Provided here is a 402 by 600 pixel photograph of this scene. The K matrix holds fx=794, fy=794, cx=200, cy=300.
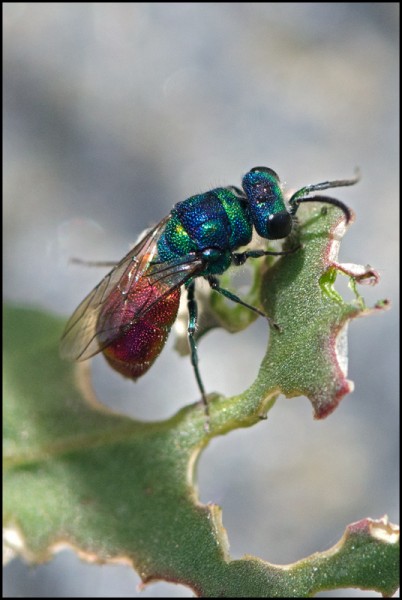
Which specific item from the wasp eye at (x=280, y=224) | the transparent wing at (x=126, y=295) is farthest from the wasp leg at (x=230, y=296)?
the wasp eye at (x=280, y=224)

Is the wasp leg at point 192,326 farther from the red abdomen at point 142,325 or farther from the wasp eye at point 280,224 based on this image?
the wasp eye at point 280,224

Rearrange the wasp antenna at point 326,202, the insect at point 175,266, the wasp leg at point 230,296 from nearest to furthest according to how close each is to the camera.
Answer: the wasp antenna at point 326,202, the wasp leg at point 230,296, the insect at point 175,266

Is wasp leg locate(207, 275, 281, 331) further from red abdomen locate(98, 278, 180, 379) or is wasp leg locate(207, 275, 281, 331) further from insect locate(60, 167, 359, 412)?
red abdomen locate(98, 278, 180, 379)

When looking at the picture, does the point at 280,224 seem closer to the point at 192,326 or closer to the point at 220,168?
the point at 192,326

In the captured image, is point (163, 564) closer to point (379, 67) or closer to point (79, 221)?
point (79, 221)

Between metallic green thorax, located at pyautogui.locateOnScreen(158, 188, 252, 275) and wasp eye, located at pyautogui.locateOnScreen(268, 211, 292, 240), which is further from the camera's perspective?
metallic green thorax, located at pyautogui.locateOnScreen(158, 188, 252, 275)

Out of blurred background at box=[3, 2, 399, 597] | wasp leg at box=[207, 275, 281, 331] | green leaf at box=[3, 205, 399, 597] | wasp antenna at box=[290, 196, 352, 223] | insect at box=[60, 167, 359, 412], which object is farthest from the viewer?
blurred background at box=[3, 2, 399, 597]

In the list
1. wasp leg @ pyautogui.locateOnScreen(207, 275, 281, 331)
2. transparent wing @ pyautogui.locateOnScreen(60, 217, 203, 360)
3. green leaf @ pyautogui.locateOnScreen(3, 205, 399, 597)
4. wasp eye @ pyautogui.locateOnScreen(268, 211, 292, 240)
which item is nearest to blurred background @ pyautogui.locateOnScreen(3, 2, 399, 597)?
green leaf @ pyautogui.locateOnScreen(3, 205, 399, 597)
